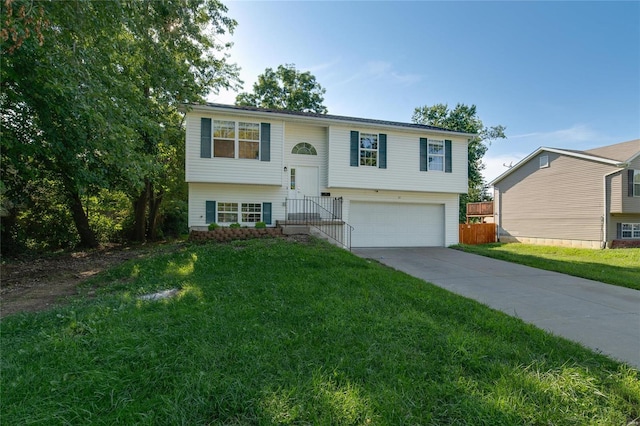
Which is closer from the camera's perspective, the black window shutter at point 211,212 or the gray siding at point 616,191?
the black window shutter at point 211,212

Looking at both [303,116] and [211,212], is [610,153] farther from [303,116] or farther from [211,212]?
[211,212]

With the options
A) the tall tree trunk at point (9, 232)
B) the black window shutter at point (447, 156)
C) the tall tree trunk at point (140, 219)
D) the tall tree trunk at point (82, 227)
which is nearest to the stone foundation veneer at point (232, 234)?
the tall tree trunk at point (140, 219)

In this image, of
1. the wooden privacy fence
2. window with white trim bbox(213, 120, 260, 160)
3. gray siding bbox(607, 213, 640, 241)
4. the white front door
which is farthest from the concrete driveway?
gray siding bbox(607, 213, 640, 241)

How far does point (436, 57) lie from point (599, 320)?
11.1 meters

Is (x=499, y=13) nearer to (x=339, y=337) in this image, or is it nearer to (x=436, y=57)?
(x=436, y=57)

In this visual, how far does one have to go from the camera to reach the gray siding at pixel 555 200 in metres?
15.3

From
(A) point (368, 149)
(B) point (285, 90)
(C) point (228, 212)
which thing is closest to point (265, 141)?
(C) point (228, 212)

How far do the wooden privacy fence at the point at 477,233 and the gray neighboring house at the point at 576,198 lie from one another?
27.6 inches

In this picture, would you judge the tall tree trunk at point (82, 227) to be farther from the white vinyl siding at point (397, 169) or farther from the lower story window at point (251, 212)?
the white vinyl siding at point (397, 169)

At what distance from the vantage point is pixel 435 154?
508 inches

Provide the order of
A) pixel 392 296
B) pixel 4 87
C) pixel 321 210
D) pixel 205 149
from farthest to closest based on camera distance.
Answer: pixel 321 210 → pixel 205 149 → pixel 4 87 → pixel 392 296

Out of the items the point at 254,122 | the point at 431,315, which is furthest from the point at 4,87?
the point at 431,315

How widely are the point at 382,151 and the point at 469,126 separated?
1853 cm

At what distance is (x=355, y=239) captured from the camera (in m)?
12.4
